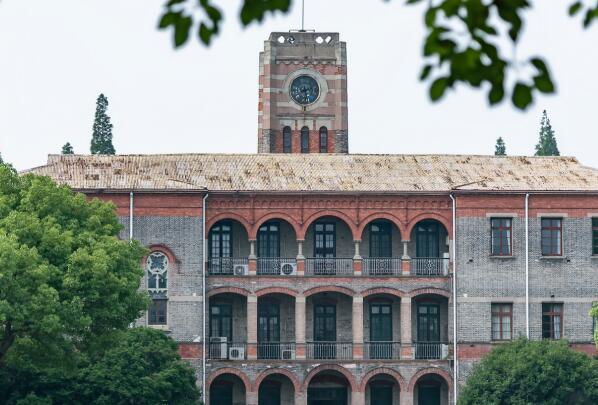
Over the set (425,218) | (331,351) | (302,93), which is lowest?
(331,351)

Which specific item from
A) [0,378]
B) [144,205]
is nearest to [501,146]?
[144,205]

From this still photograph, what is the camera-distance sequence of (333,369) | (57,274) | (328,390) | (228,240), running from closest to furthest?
(57,274) < (333,369) < (328,390) < (228,240)

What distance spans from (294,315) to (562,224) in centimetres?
1062

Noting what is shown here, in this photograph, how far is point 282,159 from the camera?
6206cm

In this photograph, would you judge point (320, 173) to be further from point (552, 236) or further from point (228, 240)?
point (552, 236)

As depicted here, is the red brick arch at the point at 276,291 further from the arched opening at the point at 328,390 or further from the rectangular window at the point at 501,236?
the rectangular window at the point at 501,236

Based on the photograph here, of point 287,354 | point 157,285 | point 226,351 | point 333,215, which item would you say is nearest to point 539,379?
point 287,354

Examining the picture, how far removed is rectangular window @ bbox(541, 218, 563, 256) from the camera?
59.2 meters

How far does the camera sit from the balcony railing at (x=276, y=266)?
59.8 metres

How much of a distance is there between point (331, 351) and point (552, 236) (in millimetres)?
9255

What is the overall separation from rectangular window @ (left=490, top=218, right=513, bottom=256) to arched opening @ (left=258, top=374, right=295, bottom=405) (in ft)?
30.0

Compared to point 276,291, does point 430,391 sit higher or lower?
lower

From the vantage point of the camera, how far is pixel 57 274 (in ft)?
142

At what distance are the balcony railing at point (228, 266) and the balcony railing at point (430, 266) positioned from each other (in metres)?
6.33
